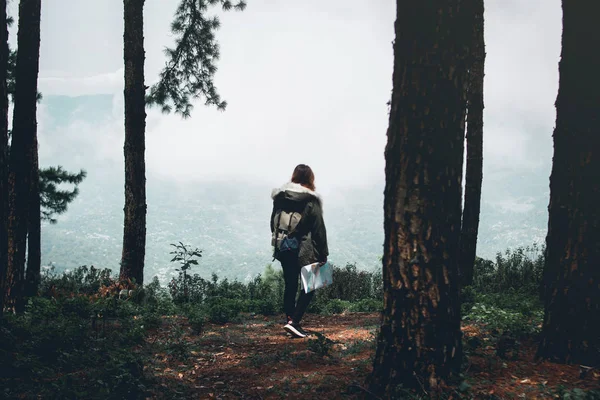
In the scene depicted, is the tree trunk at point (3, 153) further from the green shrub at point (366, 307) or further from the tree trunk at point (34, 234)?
the green shrub at point (366, 307)

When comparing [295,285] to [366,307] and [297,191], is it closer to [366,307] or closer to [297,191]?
[297,191]

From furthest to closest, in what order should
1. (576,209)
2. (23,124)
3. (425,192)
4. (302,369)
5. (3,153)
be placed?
(23,124)
(302,369)
(3,153)
(576,209)
(425,192)

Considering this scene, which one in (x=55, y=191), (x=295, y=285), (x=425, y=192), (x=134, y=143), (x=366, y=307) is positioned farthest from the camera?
(x=55, y=191)

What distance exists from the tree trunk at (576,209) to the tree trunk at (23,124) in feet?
25.2

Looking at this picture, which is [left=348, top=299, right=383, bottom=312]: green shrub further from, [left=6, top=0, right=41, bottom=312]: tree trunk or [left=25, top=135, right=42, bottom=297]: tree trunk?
[left=25, top=135, right=42, bottom=297]: tree trunk

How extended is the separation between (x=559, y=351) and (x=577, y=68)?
7.96 feet

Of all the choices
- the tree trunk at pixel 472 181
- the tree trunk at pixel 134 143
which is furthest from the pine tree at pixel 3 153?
the tree trunk at pixel 472 181

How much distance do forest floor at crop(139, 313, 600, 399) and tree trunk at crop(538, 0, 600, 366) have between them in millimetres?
284

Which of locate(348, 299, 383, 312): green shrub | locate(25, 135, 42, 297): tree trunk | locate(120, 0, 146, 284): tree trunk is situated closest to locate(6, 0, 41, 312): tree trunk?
locate(25, 135, 42, 297): tree trunk

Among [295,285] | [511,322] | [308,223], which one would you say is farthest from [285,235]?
[511,322]

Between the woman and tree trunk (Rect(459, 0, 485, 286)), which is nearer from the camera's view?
the woman

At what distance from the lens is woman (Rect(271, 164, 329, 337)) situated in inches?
233

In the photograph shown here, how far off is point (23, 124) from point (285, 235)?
5.21 meters

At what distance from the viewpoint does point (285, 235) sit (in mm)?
5961
